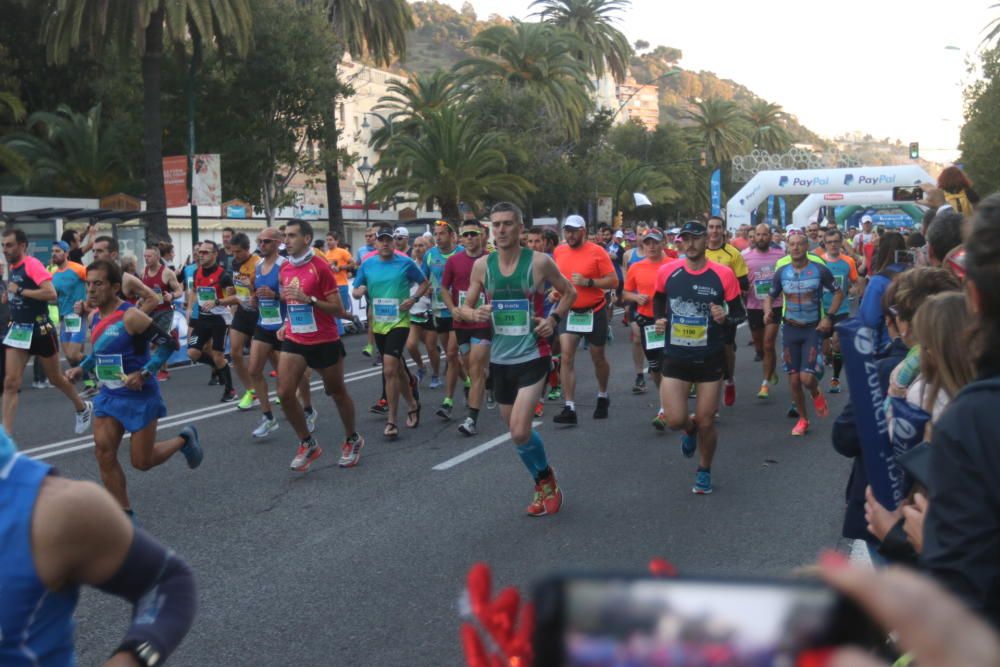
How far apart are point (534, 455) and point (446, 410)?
4389mm

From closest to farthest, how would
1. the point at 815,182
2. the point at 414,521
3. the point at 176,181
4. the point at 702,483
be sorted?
the point at 414,521 → the point at 702,483 → the point at 176,181 → the point at 815,182

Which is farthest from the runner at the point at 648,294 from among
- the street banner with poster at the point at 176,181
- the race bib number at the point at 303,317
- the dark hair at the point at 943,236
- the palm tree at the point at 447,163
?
the palm tree at the point at 447,163

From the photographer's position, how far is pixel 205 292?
516 inches

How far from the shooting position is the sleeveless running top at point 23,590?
2068 millimetres

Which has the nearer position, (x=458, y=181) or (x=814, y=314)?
(x=814, y=314)

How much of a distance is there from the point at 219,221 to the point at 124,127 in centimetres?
516

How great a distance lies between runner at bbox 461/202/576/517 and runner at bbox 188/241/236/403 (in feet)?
18.8

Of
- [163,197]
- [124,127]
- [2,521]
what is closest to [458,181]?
[124,127]

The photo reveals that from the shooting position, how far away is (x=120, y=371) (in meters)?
6.98

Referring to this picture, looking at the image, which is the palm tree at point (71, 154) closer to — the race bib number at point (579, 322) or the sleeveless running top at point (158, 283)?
the sleeveless running top at point (158, 283)

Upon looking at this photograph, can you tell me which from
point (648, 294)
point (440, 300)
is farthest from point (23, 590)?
point (440, 300)

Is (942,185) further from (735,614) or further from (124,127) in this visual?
(124,127)

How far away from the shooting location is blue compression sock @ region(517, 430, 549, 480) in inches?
282

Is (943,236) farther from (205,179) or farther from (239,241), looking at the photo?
(205,179)
